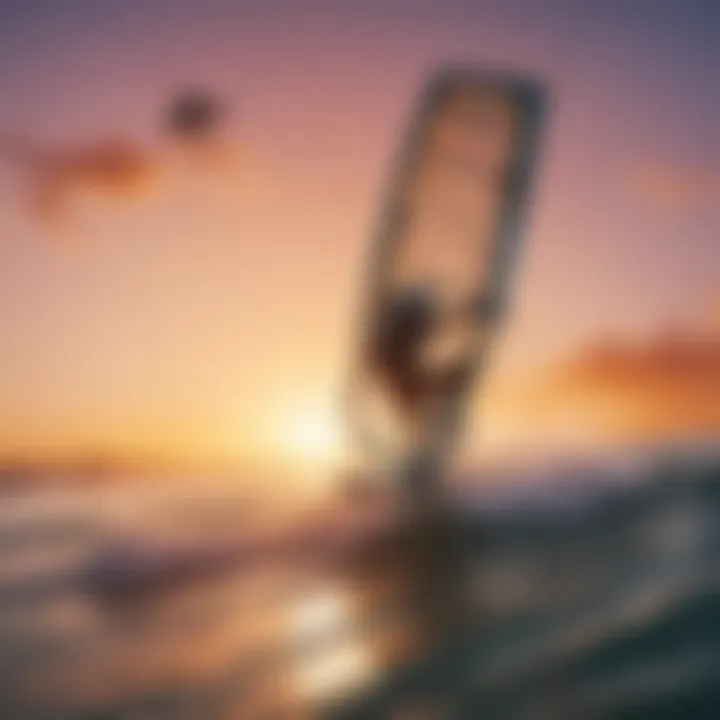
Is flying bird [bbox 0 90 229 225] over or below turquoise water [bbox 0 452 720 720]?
over

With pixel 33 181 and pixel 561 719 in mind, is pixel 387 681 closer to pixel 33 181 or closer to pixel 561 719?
pixel 561 719

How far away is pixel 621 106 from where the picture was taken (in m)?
1.32

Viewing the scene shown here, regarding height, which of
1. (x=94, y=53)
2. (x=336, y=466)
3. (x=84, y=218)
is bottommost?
(x=336, y=466)

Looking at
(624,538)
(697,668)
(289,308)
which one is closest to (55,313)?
(289,308)

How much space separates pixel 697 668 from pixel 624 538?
0.14m

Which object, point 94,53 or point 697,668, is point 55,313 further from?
point 697,668

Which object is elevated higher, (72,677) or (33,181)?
(33,181)

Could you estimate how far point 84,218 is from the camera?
1.25 metres

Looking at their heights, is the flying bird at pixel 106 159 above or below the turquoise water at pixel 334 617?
above

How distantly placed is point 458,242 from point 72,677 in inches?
21.6

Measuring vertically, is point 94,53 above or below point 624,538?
above

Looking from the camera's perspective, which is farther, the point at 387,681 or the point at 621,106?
the point at 621,106

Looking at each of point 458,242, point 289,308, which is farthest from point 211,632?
point 458,242

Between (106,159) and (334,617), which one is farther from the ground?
(106,159)
